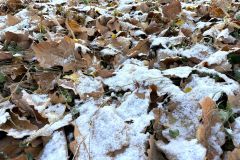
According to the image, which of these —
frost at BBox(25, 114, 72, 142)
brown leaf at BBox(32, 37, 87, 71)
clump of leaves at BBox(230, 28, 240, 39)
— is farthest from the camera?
clump of leaves at BBox(230, 28, 240, 39)

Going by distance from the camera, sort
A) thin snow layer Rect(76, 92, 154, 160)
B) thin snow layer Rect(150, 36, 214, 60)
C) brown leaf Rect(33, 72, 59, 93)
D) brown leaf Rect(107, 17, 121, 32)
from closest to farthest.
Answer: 1. thin snow layer Rect(76, 92, 154, 160)
2. brown leaf Rect(33, 72, 59, 93)
3. thin snow layer Rect(150, 36, 214, 60)
4. brown leaf Rect(107, 17, 121, 32)

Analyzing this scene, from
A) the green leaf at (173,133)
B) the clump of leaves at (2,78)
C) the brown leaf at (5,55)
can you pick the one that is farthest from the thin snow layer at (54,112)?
the brown leaf at (5,55)

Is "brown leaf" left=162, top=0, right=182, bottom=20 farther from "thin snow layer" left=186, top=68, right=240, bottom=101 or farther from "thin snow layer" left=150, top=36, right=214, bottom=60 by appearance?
"thin snow layer" left=186, top=68, right=240, bottom=101

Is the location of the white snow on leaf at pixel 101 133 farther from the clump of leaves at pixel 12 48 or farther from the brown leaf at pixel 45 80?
the clump of leaves at pixel 12 48

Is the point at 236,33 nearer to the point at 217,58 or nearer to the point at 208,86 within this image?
the point at 217,58

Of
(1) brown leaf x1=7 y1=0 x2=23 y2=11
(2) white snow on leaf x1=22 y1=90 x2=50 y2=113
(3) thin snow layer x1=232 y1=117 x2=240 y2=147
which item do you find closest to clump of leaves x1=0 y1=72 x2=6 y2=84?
(2) white snow on leaf x1=22 y1=90 x2=50 y2=113

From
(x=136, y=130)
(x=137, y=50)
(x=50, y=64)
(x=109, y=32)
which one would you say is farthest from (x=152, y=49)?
(x=136, y=130)

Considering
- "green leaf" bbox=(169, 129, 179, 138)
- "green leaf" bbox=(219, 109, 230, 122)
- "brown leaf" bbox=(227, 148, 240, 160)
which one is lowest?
"green leaf" bbox=(169, 129, 179, 138)

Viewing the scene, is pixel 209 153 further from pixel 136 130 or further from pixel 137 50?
pixel 137 50
